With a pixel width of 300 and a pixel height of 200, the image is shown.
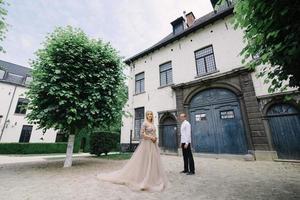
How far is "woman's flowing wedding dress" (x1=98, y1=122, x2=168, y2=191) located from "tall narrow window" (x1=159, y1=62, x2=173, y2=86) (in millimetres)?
8309

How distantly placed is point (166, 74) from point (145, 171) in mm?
9560

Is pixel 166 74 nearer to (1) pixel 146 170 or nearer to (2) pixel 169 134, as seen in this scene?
(2) pixel 169 134

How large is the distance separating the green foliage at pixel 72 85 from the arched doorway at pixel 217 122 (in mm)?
5333

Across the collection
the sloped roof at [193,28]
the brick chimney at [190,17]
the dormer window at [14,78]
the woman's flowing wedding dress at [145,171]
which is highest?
the brick chimney at [190,17]

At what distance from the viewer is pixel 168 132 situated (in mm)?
11445

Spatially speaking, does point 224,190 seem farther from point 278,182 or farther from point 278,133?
point 278,133

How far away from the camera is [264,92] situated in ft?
26.5

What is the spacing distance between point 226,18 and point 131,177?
428 inches

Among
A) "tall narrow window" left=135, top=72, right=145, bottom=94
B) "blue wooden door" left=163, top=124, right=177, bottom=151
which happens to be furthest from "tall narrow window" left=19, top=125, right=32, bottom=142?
"blue wooden door" left=163, top=124, right=177, bottom=151

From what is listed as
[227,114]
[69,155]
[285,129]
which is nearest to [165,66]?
[227,114]

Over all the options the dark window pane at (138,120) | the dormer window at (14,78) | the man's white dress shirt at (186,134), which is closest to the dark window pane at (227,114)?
the man's white dress shirt at (186,134)

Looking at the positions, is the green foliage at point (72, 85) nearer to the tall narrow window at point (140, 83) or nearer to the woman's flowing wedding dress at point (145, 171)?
the woman's flowing wedding dress at point (145, 171)

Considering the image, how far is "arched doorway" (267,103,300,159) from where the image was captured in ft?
23.3

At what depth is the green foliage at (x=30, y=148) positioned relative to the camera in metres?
16.3
